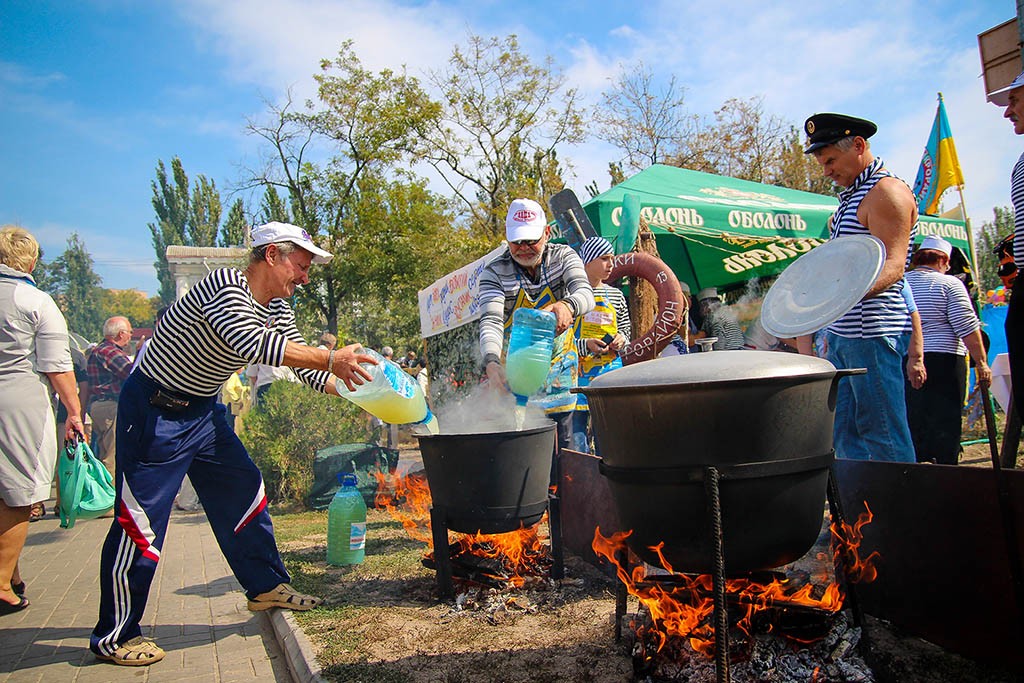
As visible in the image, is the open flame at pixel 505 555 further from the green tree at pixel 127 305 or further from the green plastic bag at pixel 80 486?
the green tree at pixel 127 305

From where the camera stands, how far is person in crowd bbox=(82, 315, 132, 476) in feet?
25.4

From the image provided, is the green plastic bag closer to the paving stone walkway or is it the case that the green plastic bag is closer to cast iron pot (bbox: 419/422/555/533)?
the paving stone walkway

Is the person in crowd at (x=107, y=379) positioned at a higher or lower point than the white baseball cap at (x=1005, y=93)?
lower

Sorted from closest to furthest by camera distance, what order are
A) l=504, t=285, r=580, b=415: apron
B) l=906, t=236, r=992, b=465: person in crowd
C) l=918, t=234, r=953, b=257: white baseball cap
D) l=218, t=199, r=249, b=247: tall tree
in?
l=504, t=285, r=580, b=415: apron, l=906, t=236, r=992, b=465: person in crowd, l=918, t=234, r=953, b=257: white baseball cap, l=218, t=199, r=249, b=247: tall tree

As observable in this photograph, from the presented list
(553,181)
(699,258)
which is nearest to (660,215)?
(699,258)

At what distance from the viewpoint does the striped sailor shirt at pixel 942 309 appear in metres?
5.09

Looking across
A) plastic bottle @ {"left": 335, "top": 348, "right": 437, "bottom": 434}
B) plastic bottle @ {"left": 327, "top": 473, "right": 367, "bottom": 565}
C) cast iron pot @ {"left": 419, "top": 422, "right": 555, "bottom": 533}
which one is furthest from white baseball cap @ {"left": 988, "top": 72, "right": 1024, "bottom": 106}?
plastic bottle @ {"left": 327, "top": 473, "right": 367, "bottom": 565}

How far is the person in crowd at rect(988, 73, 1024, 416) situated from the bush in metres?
6.55

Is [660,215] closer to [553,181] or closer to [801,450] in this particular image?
[801,450]

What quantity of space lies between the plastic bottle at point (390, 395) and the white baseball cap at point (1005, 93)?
2.99 metres

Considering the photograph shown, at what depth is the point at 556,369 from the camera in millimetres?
4098

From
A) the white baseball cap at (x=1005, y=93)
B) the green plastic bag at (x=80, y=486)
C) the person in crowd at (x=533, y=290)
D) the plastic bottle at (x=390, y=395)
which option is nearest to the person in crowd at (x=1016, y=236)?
the white baseball cap at (x=1005, y=93)

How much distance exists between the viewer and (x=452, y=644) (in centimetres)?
309

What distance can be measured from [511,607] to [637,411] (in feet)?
5.90
